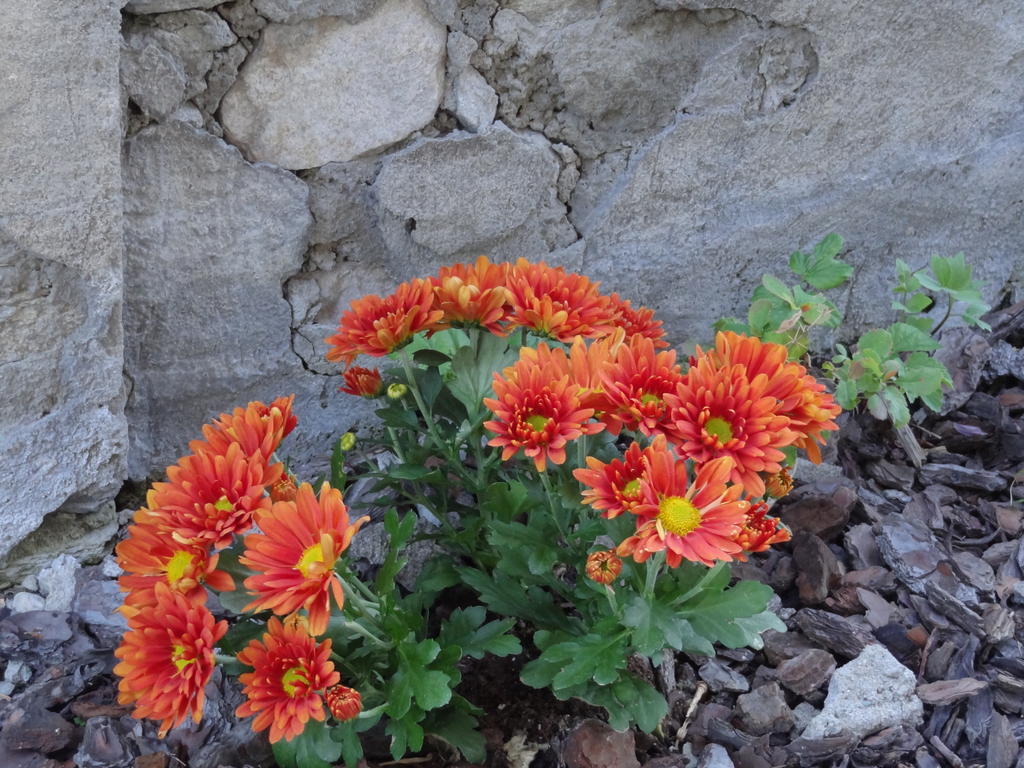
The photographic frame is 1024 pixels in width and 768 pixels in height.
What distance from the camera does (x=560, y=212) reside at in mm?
2631

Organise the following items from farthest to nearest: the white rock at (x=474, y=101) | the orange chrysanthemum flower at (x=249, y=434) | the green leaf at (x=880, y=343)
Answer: the green leaf at (x=880, y=343) < the white rock at (x=474, y=101) < the orange chrysanthemum flower at (x=249, y=434)

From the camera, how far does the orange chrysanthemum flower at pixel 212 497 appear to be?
1.52m

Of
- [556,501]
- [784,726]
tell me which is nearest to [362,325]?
[556,501]

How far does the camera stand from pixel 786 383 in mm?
1562

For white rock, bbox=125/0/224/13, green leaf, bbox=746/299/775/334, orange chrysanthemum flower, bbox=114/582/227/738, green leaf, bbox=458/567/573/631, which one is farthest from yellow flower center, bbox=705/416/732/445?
white rock, bbox=125/0/224/13

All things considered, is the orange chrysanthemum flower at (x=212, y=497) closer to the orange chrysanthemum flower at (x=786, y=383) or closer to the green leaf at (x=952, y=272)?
the orange chrysanthemum flower at (x=786, y=383)

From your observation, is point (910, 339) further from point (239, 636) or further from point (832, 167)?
point (239, 636)

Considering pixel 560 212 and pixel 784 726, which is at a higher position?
pixel 560 212

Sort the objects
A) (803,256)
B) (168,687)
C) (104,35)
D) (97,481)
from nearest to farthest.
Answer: (168,687)
(104,35)
(97,481)
(803,256)

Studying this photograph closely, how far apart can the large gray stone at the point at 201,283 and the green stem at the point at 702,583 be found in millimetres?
1232

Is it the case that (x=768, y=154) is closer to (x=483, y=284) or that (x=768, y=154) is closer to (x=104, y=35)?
(x=483, y=284)

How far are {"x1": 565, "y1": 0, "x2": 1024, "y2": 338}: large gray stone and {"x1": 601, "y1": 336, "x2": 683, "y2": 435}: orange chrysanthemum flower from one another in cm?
109

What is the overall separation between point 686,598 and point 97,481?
1379 millimetres

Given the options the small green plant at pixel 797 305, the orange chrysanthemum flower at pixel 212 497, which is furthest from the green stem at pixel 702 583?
the small green plant at pixel 797 305
